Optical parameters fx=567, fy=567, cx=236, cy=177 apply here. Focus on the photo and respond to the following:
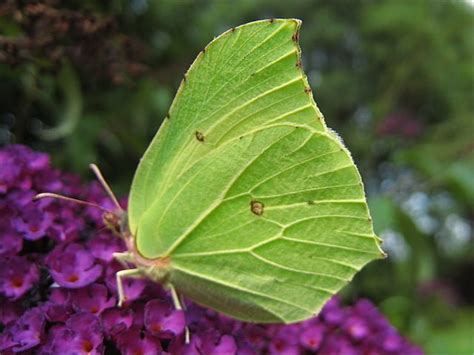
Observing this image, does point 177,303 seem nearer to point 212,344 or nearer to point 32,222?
point 212,344

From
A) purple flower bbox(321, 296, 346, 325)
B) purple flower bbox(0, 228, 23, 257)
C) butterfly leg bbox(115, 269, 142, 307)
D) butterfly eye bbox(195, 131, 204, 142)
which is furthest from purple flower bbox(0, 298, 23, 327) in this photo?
purple flower bbox(321, 296, 346, 325)

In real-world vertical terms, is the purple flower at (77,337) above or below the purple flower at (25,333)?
above

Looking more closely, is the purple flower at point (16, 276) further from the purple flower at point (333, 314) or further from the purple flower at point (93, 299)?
the purple flower at point (333, 314)

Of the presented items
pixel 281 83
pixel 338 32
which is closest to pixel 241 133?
pixel 281 83

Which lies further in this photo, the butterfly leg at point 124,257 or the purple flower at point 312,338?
the purple flower at point 312,338

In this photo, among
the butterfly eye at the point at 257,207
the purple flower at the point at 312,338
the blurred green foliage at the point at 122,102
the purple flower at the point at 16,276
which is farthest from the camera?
the blurred green foliage at the point at 122,102

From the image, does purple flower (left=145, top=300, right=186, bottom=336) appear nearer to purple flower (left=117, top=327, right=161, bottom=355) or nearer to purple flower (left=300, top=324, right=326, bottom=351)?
purple flower (left=117, top=327, right=161, bottom=355)

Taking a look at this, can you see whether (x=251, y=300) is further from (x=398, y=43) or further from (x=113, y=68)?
(x=398, y=43)

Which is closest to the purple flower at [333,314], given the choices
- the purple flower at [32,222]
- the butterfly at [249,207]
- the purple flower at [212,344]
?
the butterfly at [249,207]
